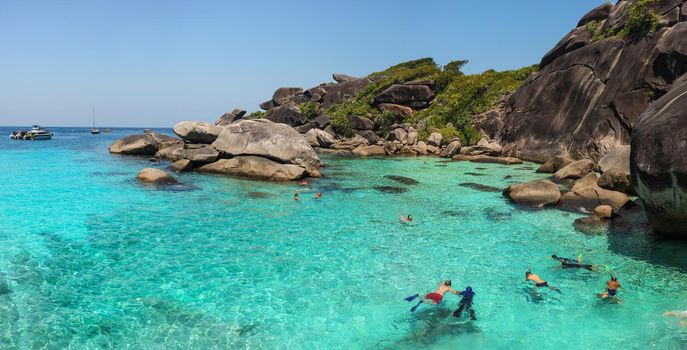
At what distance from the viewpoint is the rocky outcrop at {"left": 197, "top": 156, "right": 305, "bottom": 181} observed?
1075 inches

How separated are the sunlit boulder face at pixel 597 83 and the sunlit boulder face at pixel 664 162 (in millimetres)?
20447

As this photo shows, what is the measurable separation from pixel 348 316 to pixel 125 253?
7.51 metres

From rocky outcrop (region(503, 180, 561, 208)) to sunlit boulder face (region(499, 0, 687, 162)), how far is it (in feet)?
50.1

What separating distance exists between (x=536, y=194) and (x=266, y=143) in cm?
1659

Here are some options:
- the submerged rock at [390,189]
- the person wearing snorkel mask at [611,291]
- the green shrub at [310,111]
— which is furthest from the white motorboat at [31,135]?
the person wearing snorkel mask at [611,291]

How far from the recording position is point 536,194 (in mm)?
20641

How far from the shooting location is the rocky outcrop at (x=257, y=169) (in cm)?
2730

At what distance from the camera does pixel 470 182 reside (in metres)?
28.0

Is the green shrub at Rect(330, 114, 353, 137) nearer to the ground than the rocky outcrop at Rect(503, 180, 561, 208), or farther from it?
farther from it

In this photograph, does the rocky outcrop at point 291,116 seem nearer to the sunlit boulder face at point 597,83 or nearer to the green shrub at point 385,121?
the green shrub at point 385,121

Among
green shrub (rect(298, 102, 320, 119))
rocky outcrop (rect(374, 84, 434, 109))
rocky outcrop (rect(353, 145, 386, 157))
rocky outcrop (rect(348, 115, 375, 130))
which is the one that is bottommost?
rocky outcrop (rect(353, 145, 386, 157))

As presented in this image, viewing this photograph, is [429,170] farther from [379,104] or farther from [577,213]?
[379,104]

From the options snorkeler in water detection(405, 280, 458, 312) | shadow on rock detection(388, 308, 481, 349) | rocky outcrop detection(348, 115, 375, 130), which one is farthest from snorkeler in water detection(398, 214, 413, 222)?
rocky outcrop detection(348, 115, 375, 130)

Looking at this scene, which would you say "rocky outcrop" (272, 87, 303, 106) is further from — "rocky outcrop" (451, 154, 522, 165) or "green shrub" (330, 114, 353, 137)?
"rocky outcrop" (451, 154, 522, 165)
